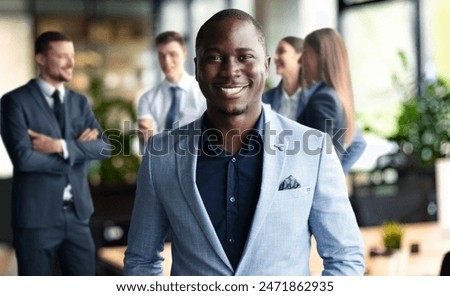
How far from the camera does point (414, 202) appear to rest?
206 inches

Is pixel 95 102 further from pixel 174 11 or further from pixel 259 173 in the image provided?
pixel 259 173

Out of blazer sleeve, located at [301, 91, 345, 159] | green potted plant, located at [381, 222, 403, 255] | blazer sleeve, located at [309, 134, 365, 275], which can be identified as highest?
blazer sleeve, located at [301, 91, 345, 159]

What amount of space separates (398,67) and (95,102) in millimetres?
1814

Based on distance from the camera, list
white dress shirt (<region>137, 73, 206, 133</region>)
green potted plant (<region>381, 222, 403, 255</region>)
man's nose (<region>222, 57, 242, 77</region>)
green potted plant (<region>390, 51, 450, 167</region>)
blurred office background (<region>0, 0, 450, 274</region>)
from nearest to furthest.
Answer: man's nose (<region>222, 57, 242, 77</region>) → white dress shirt (<region>137, 73, 206, 133</region>) → blurred office background (<region>0, 0, 450, 274</region>) → green potted plant (<region>381, 222, 403, 255</region>) → green potted plant (<region>390, 51, 450, 167</region>)

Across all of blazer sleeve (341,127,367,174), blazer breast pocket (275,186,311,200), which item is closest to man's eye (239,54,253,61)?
blazer breast pocket (275,186,311,200)

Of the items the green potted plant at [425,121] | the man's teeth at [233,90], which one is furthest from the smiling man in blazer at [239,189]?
the green potted plant at [425,121]

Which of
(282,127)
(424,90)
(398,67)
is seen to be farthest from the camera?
(424,90)

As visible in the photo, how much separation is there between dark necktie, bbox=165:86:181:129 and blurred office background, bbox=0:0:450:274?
0.48 ft

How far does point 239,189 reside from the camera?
8.53 ft

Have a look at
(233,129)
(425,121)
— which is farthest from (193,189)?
(425,121)

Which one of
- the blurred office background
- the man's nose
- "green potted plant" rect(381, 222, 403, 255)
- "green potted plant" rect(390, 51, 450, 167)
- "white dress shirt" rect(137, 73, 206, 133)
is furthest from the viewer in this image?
"green potted plant" rect(390, 51, 450, 167)

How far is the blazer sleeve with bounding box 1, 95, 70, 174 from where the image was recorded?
3.05m

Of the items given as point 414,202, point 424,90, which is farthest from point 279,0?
point 414,202

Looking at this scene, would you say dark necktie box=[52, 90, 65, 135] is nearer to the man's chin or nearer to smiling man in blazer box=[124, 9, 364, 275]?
smiling man in blazer box=[124, 9, 364, 275]
